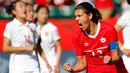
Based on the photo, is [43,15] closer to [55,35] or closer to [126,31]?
[55,35]

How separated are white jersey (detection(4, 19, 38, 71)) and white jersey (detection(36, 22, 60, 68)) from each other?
0.96 meters

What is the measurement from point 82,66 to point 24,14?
1.68 metres

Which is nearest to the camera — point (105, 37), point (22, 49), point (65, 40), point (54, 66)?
point (105, 37)

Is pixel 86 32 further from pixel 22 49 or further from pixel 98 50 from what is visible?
pixel 22 49

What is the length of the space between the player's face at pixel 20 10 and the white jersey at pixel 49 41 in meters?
1.13

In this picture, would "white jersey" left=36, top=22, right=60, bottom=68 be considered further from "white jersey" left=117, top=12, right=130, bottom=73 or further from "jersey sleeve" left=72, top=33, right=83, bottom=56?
"jersey sleeve" left=72, top=33, right=83, bottom=56

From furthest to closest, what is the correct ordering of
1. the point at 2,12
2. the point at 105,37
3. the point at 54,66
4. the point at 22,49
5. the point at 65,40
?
the point at 2,12
the point at 65,40
the point at 54,66
the point at 22,49
the point at 105,37

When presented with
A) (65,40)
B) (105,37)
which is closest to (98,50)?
(105,37)

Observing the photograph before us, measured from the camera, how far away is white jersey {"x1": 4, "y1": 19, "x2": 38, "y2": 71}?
7.63 meters

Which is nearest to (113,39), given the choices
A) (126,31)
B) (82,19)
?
(82,19)

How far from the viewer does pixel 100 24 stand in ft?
20.2

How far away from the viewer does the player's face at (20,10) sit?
770 cm

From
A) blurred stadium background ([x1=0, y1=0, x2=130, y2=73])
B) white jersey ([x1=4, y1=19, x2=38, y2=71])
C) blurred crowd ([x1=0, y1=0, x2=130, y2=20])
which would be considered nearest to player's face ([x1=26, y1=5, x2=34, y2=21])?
white jersey ([x1=4, y1=19, x2=38, y2=71])

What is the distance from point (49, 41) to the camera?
347 inches
